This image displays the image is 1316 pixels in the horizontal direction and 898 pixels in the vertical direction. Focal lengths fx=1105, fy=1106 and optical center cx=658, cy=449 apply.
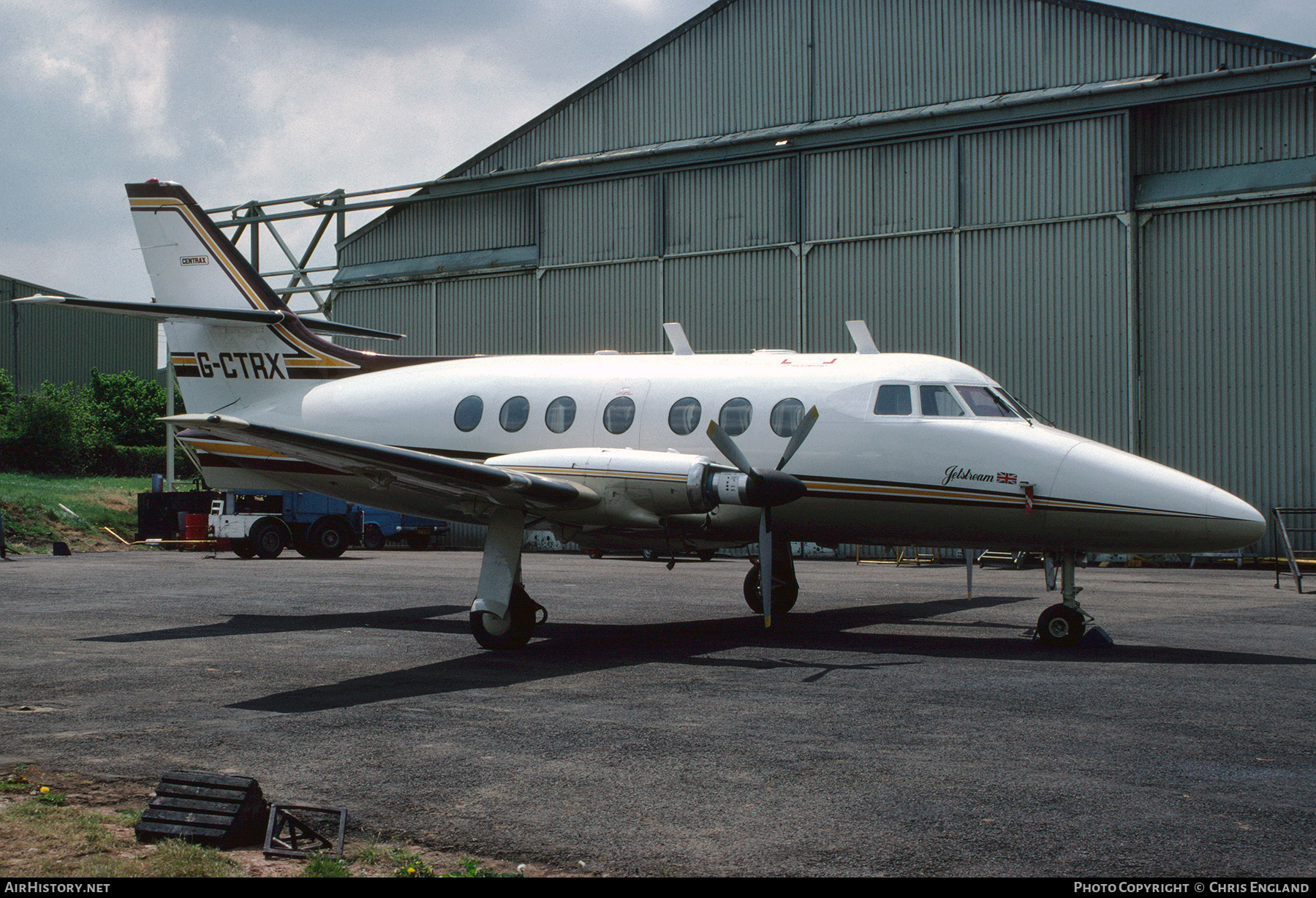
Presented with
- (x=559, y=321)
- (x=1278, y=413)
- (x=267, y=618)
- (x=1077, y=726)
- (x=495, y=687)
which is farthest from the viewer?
(x=559, y=321)

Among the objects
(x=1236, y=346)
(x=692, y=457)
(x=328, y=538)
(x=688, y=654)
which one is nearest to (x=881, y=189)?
(x=1236, y=346)

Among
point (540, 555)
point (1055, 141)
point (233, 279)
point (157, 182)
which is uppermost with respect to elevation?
point (1055, 141)

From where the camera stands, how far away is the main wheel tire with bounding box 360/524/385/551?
1582 inches

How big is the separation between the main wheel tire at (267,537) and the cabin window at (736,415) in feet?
76.5

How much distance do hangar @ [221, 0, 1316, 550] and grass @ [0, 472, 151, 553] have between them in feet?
48.1

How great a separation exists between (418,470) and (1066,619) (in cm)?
758

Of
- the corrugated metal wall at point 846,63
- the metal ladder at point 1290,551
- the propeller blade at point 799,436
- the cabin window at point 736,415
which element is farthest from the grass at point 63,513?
the metal ladder at point 1290,551

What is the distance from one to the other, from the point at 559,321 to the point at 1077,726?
3278 cm

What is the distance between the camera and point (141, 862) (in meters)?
5.21

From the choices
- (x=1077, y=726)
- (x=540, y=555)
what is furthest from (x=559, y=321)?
(x=1077, y=726)

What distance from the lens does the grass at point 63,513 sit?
3922 centimetres

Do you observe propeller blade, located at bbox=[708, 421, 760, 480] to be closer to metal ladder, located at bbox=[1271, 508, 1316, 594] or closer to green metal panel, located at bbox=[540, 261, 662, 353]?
metal ladder, located at bbox=[1271, 508, 1316, 594]

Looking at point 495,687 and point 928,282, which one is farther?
point 928,282

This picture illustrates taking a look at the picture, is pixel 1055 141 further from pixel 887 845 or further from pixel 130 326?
pixel 130 326
